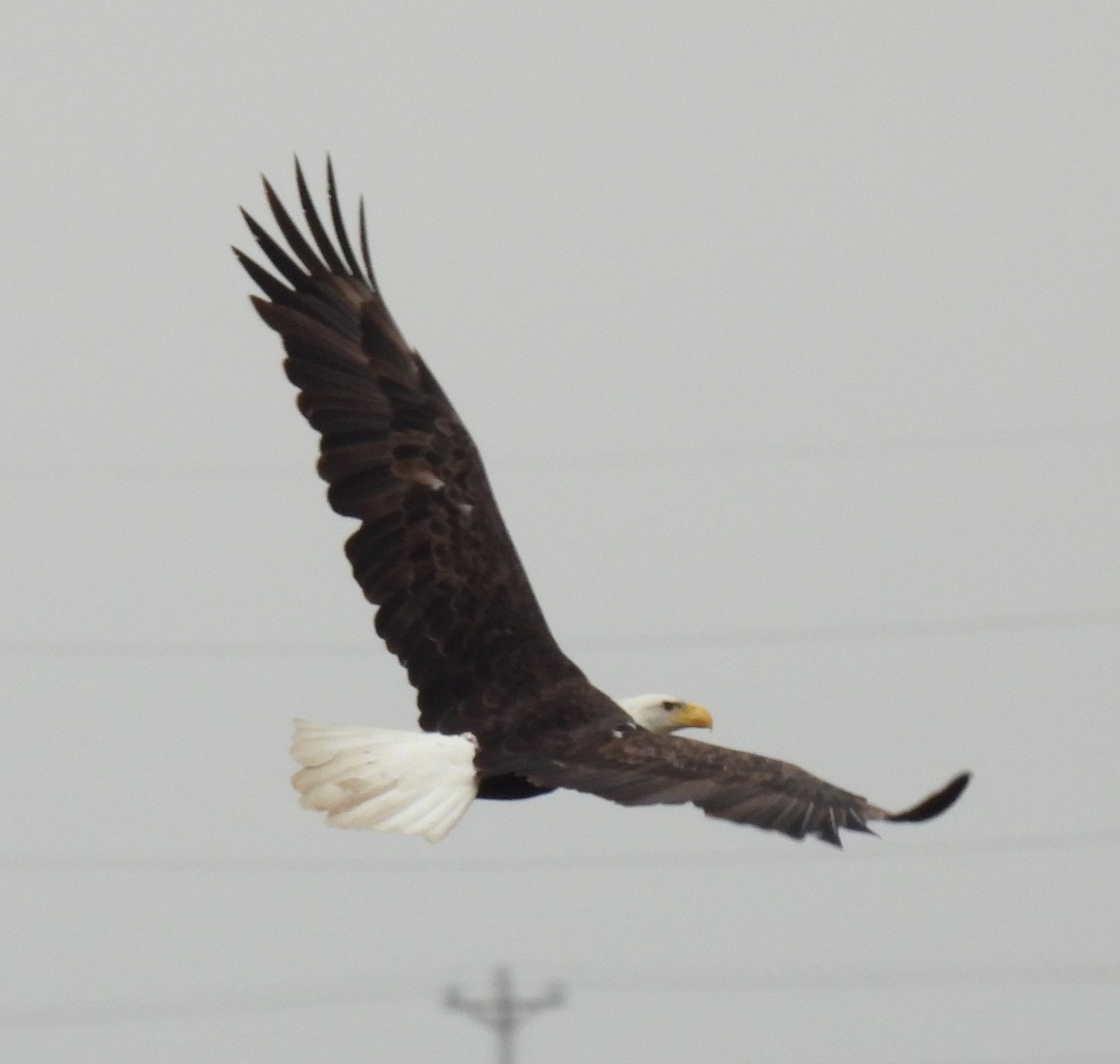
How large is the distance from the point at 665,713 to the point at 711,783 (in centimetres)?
165

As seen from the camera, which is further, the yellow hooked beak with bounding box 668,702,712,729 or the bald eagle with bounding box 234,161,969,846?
the yellow hooked beak with bounding box 668,702,712,729

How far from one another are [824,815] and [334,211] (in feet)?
10.2

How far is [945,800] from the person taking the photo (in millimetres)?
8453

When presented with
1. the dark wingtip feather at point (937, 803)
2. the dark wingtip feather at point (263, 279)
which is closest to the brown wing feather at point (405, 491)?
the dark wingtip feather at point (263, 279)

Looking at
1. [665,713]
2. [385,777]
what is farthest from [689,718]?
[385,777]

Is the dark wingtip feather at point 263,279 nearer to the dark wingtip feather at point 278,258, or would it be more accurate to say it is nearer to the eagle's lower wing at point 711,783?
the dark wingtip feather at point 278,258

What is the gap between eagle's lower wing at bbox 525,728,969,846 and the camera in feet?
29.7

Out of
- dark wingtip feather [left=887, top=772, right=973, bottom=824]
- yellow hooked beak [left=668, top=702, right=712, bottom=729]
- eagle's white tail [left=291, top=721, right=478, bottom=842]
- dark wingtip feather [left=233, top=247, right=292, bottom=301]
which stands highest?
dark wingtip feather [left=233, top=247, right=292, bottom=301]

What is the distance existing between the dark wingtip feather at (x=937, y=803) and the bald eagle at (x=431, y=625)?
2.37 ft

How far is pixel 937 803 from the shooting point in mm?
8484

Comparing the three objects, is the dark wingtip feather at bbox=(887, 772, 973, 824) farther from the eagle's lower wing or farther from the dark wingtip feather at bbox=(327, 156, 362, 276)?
the dark wingtip feather at bbox=(327, 156, 362, 276)

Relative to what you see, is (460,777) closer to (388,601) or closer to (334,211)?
(388,601)

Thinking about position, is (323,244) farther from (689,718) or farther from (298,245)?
(689,718)

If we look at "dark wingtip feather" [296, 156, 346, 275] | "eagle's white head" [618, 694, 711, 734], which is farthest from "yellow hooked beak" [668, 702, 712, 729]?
"dark wingtip feather" [296, 156, 346, 275]
